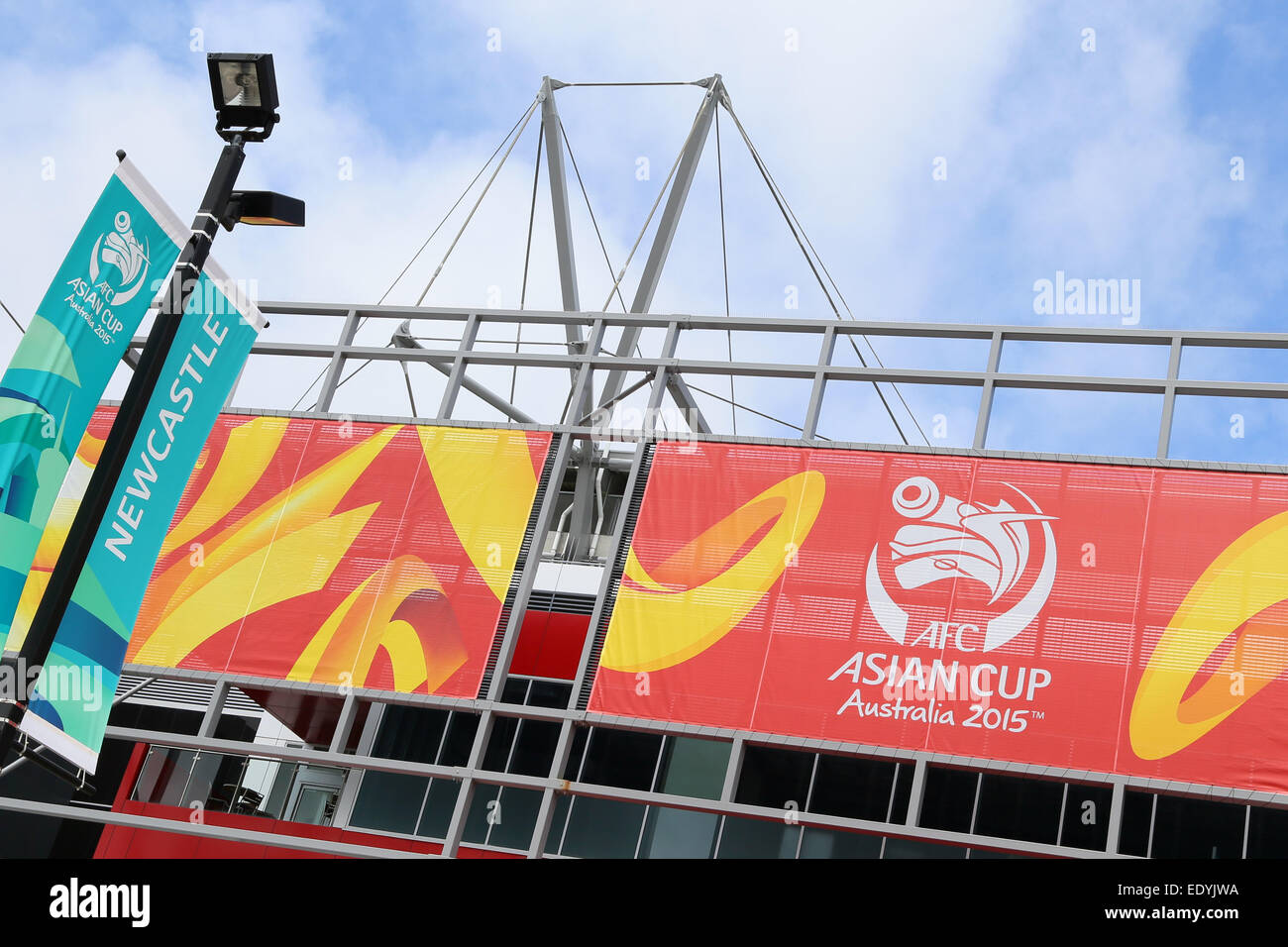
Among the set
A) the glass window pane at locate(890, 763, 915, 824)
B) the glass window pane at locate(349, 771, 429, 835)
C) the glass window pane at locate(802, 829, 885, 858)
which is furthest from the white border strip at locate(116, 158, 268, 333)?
the glass window pane at locate(890, 763, 915, 824)

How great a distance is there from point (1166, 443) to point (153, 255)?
36.2 ft

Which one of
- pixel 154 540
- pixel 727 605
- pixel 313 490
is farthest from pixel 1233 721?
pixel 313 490

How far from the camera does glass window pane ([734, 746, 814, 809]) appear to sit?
2006cm

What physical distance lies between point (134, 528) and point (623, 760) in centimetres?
1300

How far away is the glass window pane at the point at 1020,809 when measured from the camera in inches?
725

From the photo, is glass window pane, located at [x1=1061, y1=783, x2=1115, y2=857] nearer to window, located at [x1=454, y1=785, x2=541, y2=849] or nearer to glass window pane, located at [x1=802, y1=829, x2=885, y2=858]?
glass window pane, located at [x1=802, y1=829, x2=885, y2=858]

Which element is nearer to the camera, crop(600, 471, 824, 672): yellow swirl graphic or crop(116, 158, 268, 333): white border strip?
crop(116, 158, 268, 333): white border strip

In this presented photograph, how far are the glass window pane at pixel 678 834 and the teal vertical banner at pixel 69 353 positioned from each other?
11444mm

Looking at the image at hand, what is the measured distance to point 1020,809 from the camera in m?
18.5

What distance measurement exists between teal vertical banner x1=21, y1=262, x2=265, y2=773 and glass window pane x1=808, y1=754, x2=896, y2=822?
11.6 metres

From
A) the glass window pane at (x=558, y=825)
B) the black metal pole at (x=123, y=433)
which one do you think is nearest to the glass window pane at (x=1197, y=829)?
the glass window pane at (x=558, y=825)

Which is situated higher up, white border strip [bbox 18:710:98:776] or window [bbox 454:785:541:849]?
window [bbox 454:785:541:849]
